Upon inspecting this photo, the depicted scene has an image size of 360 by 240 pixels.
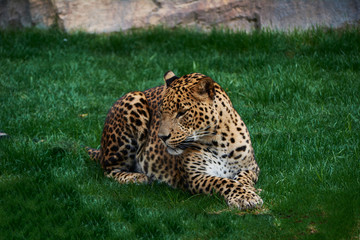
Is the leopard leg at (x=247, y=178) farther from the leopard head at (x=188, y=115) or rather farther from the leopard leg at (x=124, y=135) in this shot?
the leopard leg at (x=124, y=135)

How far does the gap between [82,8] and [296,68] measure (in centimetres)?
556

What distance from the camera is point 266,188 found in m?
6.11

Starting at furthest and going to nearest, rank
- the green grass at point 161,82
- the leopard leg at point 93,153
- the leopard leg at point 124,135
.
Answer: the leopard leg at point 93,153 → the leopard leg at point 124,135 → the green grass at point 161,82

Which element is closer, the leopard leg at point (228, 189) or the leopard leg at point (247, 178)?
the leopard leg at point (228, 189)

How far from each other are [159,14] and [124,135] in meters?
6.55

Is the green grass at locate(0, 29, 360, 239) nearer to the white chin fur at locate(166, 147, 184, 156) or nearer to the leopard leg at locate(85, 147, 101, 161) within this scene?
the leopard leg at locate(85, 147, 101, 161)

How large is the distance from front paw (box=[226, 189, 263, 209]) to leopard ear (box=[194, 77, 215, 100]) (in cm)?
109

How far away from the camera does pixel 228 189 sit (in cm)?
572

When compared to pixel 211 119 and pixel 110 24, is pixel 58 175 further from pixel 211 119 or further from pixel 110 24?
pixel 110 24

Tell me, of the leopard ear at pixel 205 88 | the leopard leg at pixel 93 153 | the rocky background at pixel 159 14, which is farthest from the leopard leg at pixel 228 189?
the rocky background at pixel 159 14

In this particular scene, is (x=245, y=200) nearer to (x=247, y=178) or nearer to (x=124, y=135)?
(x=247, y=178)

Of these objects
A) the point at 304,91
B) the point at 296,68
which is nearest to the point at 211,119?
the point at 304,91

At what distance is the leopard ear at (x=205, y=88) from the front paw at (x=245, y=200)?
3.57 ft

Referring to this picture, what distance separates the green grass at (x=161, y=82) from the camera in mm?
5332
